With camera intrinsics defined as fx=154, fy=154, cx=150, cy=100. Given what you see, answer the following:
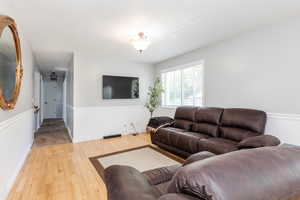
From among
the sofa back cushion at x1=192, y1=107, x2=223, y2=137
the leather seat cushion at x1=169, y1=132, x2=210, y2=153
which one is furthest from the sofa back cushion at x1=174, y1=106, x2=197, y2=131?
the leather seat cushion at x1=169, y1=132, x2=210, y2=153

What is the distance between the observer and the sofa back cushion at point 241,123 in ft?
8.16

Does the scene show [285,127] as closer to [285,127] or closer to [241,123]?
[285,127]

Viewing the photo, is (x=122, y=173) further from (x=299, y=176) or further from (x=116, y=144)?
(x=116, y=144)

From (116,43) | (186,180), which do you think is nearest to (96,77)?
(116,43)

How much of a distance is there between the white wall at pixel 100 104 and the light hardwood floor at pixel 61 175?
77cm

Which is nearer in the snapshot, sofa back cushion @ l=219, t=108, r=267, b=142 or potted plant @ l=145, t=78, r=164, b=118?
sofa back cushion @ l=219, t=108, r=267, b=142

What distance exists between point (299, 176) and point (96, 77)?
4.61 m

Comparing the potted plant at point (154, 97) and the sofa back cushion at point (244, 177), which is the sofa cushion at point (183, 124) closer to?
the potted plant at point (154, 97)

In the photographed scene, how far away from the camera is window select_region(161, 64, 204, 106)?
13.3 feet

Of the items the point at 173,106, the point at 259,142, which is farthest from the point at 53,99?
the point at 259,142

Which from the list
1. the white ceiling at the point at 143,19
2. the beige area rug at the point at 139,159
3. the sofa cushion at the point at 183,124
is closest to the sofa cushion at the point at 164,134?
the sofa cushion at the point at 183,124

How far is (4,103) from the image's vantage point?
1.69 meters

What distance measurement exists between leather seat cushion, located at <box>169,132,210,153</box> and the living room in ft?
0.07

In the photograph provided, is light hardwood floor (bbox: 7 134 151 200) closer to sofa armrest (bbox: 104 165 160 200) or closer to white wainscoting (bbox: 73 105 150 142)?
white wainscoting (bbox: 73 105 150 142)
